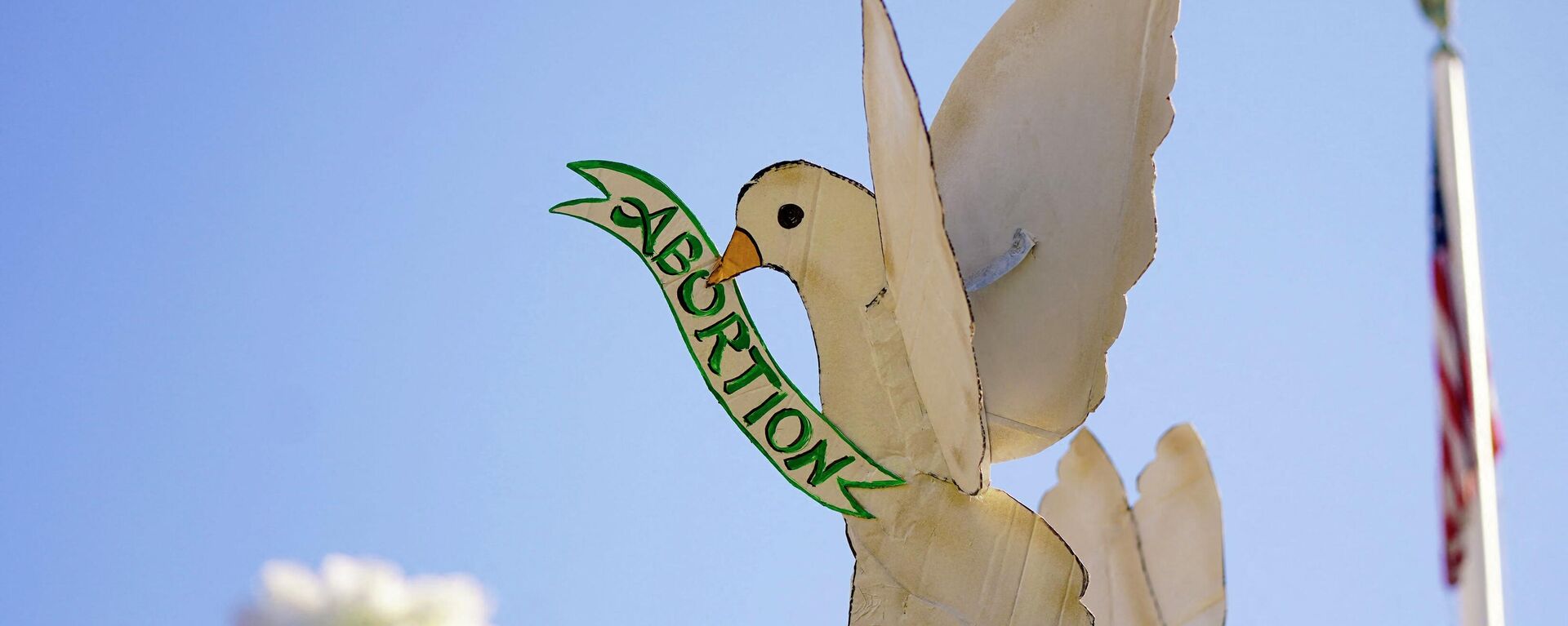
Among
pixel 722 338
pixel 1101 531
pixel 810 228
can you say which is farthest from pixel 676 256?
pixel 1101 531

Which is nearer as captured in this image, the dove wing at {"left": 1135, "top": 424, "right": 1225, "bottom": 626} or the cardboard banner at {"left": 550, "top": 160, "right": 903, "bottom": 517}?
the cardboard banner at {"left": 550, "top": 160, "right": 903, "bottom": 517}

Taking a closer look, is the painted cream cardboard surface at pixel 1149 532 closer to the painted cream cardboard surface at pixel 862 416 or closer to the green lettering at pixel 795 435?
the painted cream cardboard surface at pixel 862 416

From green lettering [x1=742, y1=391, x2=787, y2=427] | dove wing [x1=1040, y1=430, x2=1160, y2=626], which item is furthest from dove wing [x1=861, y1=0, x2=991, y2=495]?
dove wing [x1=1040, y1=430, x2=1160, y2=626]

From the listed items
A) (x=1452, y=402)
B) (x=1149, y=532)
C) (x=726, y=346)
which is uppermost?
(x=726, y=346)

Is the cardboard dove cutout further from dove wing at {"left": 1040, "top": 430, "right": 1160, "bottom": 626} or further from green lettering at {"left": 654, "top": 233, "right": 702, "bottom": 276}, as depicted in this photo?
dove wing at {"left": 1040, "top": 430, "right": 1160, "bottom": 626}

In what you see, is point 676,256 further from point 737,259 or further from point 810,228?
point 810,228

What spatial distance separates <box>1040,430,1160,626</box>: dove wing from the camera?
993cm

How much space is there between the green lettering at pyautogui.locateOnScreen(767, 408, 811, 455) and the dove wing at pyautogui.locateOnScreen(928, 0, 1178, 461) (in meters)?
0.86

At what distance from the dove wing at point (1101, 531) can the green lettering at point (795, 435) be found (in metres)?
2.33

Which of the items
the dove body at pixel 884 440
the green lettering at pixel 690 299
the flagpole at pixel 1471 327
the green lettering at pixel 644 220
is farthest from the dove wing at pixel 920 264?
the flagpole at pixel 1471 327

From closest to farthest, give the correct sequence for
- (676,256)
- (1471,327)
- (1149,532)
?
(1471,327)
(676,256)
(1149,532)

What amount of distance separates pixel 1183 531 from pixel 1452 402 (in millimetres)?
4868

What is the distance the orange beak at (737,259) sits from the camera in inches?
330

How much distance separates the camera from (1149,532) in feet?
33.0
